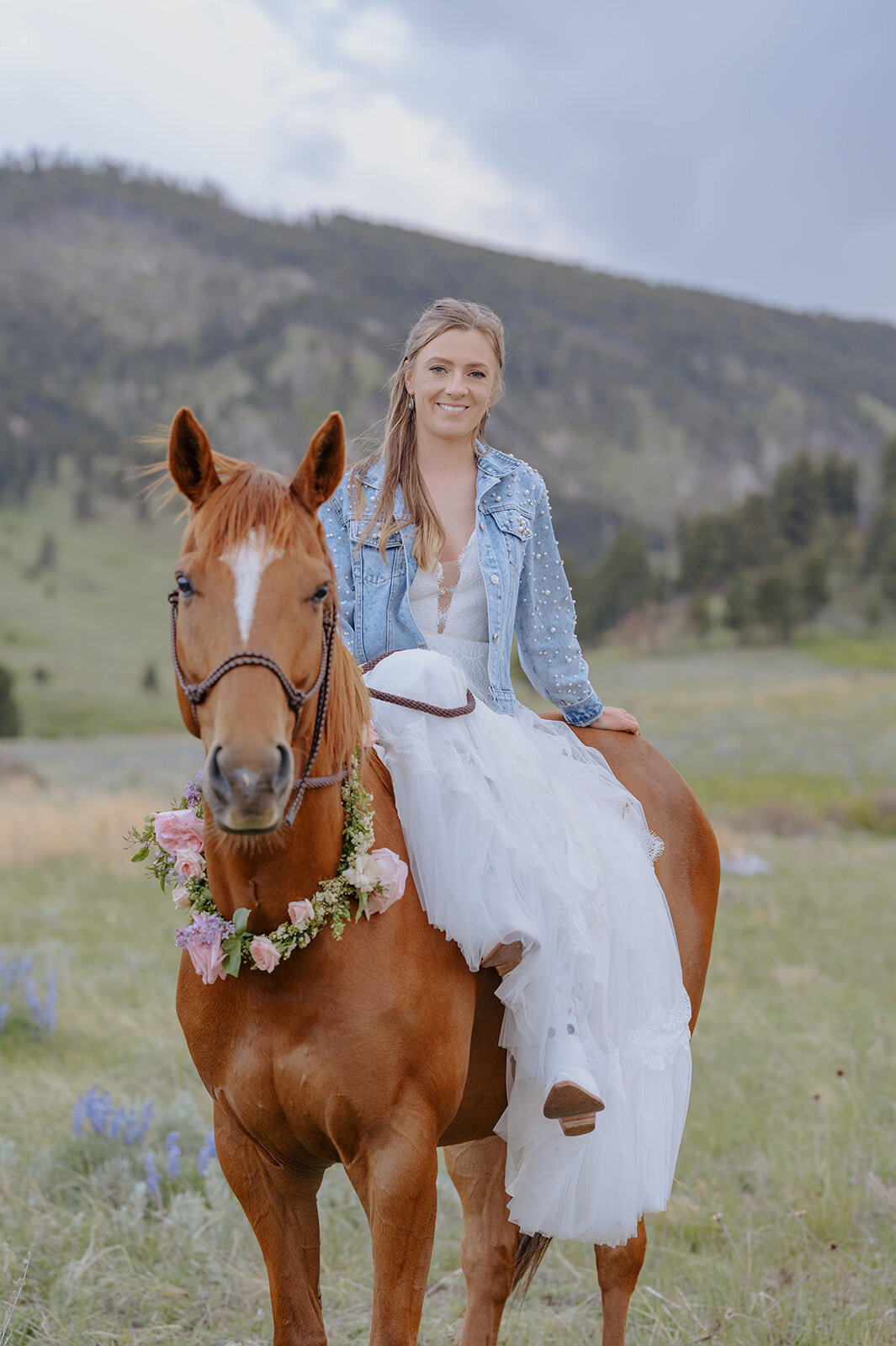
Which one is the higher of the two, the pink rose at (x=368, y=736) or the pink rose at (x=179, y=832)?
the pink rose at (x=368, y=736)

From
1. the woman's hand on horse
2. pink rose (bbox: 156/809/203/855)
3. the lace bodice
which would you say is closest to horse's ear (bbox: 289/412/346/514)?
pink rose (bbox: 156/809/203/855)

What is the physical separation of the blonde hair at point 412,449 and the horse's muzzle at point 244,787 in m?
1.44

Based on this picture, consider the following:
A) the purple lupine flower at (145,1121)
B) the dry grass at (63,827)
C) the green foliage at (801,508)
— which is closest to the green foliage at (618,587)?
the green foliage at (801,508)

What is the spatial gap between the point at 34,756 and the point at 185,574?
33.5 meters

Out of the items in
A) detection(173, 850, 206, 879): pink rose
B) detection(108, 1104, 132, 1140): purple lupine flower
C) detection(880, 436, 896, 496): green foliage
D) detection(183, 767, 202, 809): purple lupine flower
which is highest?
detection(880, 436, 896, 496): green foliage

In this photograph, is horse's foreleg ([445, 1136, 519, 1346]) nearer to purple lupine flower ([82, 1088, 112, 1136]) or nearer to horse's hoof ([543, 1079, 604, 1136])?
horse's hoof ([543, 1079, 604, 1136])

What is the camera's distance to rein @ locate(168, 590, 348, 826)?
6.70 ft

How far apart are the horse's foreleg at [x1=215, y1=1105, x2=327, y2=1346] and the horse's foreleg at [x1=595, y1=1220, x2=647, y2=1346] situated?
43.8 inches

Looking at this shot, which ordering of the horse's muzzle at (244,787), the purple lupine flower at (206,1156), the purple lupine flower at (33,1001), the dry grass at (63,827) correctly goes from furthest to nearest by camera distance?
the dry grass at (63,827) → the purple lupine flower at (33,1001) → the purple lupine flower at (206,1156) → the horse's muzzle at (244,787)

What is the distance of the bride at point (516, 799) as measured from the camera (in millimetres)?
2764

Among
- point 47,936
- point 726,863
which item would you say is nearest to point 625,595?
point 726,863

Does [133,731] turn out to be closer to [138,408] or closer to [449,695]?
[449,695]

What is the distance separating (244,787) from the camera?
6.23 feet

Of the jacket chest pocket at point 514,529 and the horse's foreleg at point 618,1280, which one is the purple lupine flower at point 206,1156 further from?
the jacket chest pocket at point 514,529
